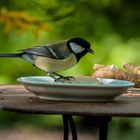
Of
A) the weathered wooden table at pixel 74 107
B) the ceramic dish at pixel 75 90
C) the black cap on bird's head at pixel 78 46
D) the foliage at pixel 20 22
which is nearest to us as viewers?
the weathered wooden table at pixel 74 107

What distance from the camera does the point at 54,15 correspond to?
15.1ft

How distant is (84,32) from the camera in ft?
15.1

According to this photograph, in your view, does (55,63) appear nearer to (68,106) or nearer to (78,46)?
(78,46)

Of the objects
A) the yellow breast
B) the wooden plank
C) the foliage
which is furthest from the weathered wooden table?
the foliage

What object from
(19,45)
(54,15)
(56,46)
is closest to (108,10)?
(54,15)

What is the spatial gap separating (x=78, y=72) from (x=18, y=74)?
405 millimetres

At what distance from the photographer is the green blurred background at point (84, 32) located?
4.55 m

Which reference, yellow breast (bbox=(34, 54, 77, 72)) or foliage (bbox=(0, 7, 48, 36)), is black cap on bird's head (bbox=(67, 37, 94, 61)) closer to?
yellow breast (bbox=(34, 54, 77, 72))

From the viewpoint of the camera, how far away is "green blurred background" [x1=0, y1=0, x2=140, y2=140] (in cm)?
Answer: 455

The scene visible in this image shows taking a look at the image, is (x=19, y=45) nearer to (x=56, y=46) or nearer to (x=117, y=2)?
(x=117, y=2)

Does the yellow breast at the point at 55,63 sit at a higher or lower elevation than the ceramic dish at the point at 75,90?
higher

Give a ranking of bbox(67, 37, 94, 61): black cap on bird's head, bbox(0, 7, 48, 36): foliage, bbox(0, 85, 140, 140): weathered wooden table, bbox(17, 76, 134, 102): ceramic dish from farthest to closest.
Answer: bbox(0, 7, 48, 36): foliage
bbox(67, 37, 94, 61): black cap on bird's head
bbox(17, 76, 134, 102): ceramic dish
bbox(0, 85, 140, 140): weathered wooden table

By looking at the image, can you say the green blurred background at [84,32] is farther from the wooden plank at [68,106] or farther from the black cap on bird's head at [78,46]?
the wooden plank at [68,106]

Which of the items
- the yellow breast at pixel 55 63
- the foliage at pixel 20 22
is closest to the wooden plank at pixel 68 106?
the yellow breast at pixel 55 63
